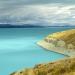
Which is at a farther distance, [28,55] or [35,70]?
[28,55]

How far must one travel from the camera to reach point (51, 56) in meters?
64.6

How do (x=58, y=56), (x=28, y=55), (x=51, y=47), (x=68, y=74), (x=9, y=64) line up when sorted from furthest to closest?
(x=51, y=47) → (x=28, y=55) → (x=58, y=56) → (x=9, y=64) → (x=68, y=74)

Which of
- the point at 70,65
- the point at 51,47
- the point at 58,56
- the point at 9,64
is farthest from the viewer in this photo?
the point at 51,47

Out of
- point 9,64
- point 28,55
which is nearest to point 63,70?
point 9,64

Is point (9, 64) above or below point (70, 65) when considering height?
below

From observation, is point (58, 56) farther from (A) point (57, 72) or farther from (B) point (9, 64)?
(A) point (57, 72)

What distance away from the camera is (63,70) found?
33500 millimetres

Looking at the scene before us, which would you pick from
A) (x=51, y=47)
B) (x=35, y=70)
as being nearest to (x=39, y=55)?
(x=51, y=47)

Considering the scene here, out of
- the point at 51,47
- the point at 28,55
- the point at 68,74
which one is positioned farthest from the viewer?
the point at 51,47

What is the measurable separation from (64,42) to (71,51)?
31.3 ft

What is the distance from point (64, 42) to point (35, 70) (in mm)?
44928

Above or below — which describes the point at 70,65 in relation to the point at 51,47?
above

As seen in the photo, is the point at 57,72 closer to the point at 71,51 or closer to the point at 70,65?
the point at 70,65

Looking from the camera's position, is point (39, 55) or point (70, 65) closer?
point (70, 65)
